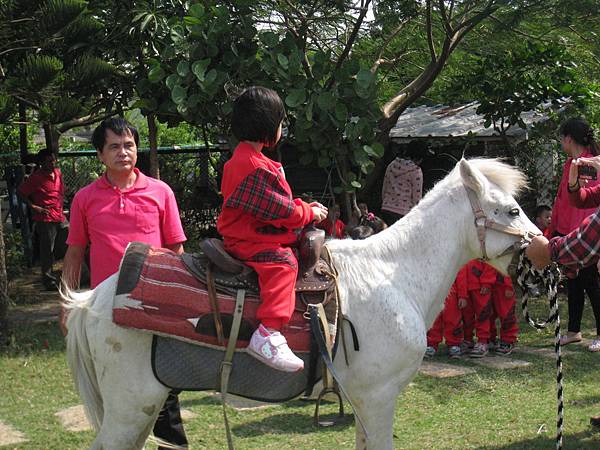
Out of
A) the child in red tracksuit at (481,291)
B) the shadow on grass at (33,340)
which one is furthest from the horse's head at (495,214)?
the shadow on grass at (33,340)

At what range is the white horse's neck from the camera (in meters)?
3.51

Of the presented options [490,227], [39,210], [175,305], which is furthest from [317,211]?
[39,210]

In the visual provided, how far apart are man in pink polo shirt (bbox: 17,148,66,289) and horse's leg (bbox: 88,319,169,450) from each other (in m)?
7.33

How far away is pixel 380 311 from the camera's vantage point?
335cm

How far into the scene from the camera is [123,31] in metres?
8.45

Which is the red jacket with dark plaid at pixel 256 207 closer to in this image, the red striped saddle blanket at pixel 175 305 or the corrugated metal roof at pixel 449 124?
the red striped saddle blanket at pixel 175 305

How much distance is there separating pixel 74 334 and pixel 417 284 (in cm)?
166

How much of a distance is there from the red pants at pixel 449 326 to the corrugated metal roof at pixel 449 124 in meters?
4.23

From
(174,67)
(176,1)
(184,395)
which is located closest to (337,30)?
(176,1)

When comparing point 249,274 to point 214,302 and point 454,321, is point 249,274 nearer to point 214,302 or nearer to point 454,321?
point 214,302

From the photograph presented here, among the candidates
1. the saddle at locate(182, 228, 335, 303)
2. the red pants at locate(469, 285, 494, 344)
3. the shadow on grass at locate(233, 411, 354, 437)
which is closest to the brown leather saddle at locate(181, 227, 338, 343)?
the saddle at locate(182, 228, 335, 303)

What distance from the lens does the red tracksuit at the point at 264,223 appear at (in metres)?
3.12

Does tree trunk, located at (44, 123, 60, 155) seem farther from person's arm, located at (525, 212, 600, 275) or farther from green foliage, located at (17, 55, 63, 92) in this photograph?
person's arm, located at (525, 212, 600, 275)

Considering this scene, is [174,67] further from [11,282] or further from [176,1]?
[11,282]
